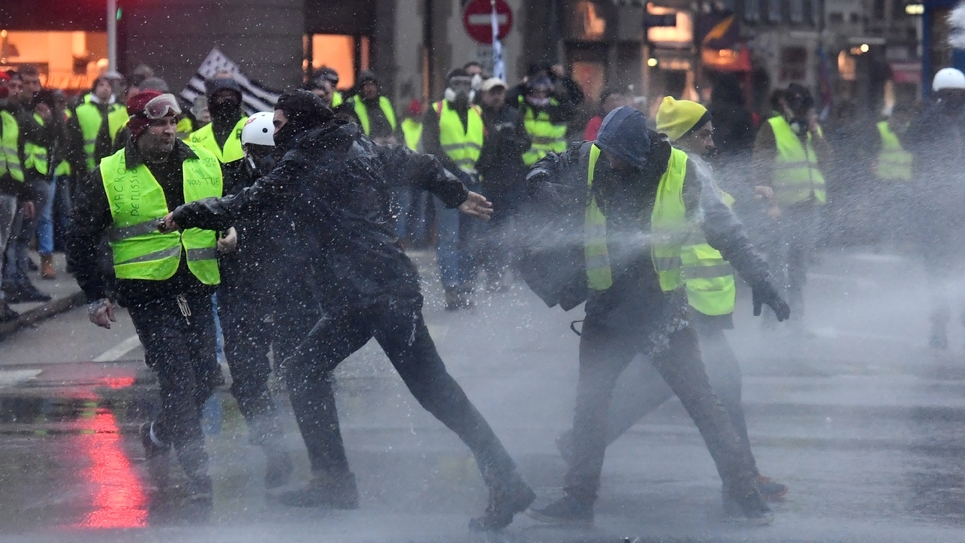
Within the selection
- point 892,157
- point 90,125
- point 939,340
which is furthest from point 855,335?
point 90,125

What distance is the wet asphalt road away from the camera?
18.9 ft

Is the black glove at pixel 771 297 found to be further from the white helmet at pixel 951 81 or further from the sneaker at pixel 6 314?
the sneaker at pixel 6 314

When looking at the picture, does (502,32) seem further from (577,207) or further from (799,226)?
(577,207)

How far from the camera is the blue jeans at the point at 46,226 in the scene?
13.3 meters

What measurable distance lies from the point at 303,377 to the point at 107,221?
1.07m

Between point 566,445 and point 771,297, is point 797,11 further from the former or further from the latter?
point 771,297

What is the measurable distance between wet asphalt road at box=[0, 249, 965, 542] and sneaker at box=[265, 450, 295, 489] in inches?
4.6

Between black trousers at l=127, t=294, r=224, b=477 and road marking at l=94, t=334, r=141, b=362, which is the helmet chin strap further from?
black trousers at l=127, t=294, r=224, b=477

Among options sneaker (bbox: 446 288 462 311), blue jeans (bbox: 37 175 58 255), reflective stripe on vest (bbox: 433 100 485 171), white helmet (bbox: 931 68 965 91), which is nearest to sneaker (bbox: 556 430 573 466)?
white helmet (bbox: 931 68 965 91)

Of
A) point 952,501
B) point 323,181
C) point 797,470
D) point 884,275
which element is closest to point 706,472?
point 797,470

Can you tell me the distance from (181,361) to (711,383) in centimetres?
222

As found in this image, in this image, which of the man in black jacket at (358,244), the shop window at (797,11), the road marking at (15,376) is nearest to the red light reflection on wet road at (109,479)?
the man in black jacket at (358,244)

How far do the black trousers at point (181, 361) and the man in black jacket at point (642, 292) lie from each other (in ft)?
5.11

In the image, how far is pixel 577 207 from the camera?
227 inches
